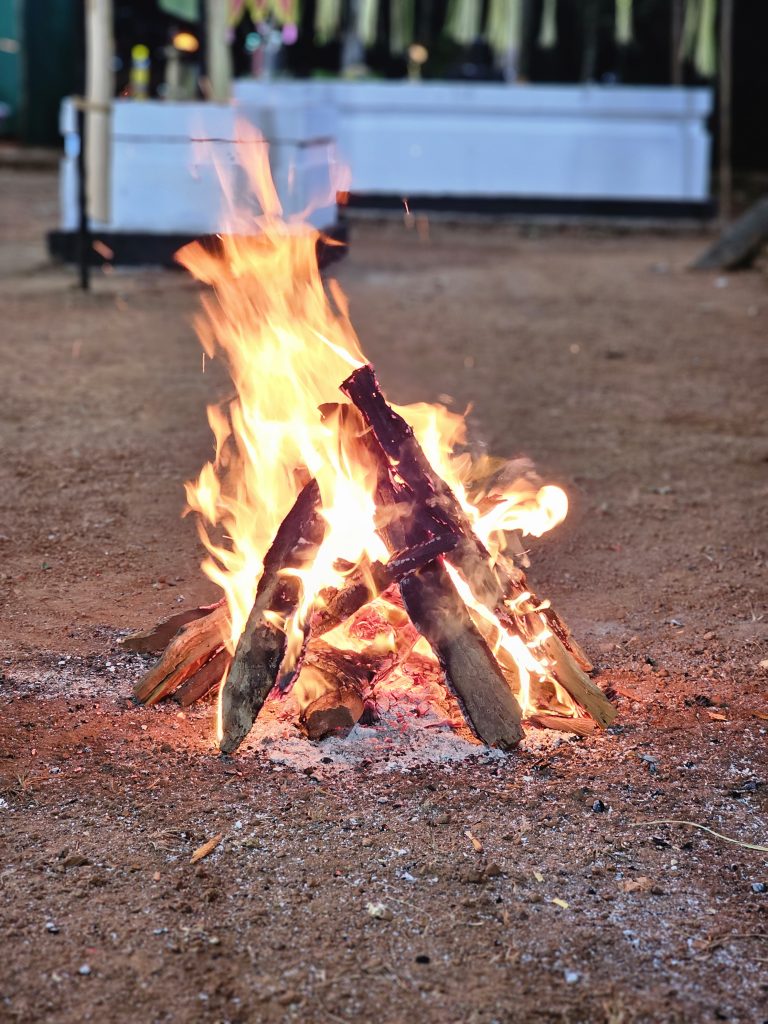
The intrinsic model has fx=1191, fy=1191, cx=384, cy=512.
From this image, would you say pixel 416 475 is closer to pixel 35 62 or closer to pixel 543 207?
pixel 543 207

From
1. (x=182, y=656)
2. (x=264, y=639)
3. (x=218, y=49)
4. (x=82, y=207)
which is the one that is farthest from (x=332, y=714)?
(x=218, y=49)

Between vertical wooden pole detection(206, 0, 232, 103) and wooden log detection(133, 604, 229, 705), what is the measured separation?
428 inches

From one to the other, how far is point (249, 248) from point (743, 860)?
2.52 meters

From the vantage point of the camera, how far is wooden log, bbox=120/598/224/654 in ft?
13.0

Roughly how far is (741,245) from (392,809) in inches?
453

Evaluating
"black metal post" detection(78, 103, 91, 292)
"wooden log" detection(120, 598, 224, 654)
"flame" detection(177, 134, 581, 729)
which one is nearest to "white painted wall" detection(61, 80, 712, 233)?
"black metal post" detection(78, 103, 91, 292)

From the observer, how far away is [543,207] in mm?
18000

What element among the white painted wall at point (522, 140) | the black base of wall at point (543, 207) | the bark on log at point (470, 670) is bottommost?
→ the bark on log at point (470, 670)

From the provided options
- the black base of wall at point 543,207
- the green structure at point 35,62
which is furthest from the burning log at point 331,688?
the green structure at point 35,62

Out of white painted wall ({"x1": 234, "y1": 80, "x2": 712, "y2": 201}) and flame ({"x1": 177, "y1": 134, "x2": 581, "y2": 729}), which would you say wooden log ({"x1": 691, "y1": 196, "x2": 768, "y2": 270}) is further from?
flame ({"x1": 177, "y1": 134, "x2": 581, "y2": 729})

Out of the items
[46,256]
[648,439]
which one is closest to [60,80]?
[46,256]

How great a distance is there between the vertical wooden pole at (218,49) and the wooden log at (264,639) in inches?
433

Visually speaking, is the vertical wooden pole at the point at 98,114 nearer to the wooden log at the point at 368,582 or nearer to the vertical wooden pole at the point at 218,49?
the vertical wooden pole at the point at 218,49

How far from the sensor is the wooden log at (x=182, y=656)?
145 inches
